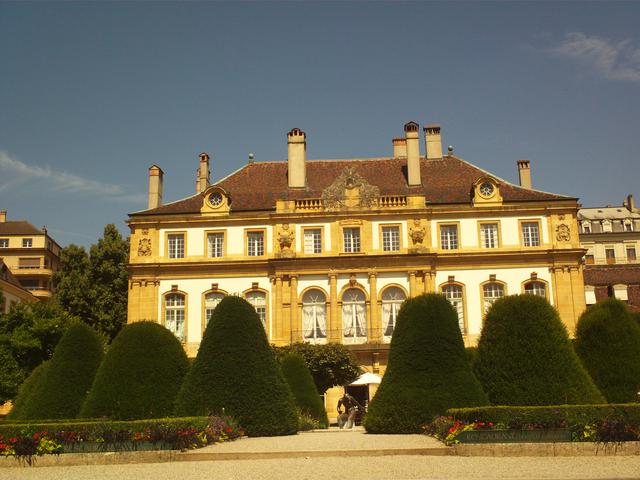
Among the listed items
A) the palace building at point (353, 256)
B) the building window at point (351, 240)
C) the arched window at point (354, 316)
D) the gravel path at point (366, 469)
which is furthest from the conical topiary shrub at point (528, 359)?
the building window at point (351, 240)

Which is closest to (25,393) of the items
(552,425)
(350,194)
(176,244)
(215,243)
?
(552,425)

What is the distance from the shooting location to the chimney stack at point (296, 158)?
39250 mm

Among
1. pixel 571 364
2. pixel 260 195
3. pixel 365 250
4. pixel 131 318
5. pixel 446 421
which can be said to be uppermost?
pixel 260 195

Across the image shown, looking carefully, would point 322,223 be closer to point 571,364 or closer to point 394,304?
point 394,304

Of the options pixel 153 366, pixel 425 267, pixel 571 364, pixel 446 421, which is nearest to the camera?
pixel 446 421

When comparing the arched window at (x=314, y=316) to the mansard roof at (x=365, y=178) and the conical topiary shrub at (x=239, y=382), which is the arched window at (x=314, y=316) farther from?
the conical topiary shrub at (x=239, y=382)

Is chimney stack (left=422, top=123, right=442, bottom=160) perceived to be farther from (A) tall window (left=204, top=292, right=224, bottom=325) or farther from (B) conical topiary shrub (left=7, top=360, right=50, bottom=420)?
(B) conical topiary shrub (left=7, top=360, right=50, bottom=420)

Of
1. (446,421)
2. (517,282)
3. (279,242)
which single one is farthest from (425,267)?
(446,421)

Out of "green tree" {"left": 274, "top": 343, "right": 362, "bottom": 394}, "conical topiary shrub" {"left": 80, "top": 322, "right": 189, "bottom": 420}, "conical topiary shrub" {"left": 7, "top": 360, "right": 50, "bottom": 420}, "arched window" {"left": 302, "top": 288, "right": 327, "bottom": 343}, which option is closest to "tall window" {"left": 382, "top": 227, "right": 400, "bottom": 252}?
"arched window" {"left": 302, "top": 288, "right": 327, "bottom": 343}

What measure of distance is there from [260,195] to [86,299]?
11.6m

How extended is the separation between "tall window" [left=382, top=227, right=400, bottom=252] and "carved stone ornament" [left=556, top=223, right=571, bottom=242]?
7853mm

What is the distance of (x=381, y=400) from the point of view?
706 inches

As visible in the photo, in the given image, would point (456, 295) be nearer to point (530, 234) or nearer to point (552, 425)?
point (530, 234)

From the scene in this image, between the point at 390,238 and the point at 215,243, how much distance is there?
8896 millimetres
